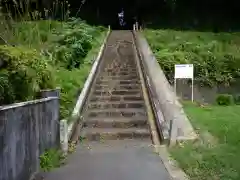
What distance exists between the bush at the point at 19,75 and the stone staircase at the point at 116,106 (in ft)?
6.92

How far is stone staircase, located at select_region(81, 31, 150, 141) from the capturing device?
1033 centimetres

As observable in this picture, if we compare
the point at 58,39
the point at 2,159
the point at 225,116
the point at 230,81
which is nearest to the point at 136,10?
the point at 230,81

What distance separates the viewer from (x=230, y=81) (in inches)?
835

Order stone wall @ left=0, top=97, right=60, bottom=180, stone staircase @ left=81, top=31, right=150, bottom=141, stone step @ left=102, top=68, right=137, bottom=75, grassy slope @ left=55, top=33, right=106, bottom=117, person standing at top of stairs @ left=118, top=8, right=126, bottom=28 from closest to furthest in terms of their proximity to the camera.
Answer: stone wall @ left=0, top=97, right=60, bottom=180 → stone staircase @ left=81, top=31, right=150, bottom=141 → grassy slope @ left=55, top=33, right=106, bottom=117 → stone step @ left=102, top=68, right=137, bottom=75 → person standing at top of stairs @ left=118, top=8, right=126, bottom=28

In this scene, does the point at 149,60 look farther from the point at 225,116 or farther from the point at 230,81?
the point at 225,116

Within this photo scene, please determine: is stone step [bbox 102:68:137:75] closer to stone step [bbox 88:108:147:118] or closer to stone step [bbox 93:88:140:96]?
stone step [bbox 93:88:140:96]

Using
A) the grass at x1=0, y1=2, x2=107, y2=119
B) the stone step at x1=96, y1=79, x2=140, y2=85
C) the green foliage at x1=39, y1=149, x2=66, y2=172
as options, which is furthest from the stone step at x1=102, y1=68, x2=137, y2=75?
the green foliage at x1=39, y1=149, x2=66, y2=172

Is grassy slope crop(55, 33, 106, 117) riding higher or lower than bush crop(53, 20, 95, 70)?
lower

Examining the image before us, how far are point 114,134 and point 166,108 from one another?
2.19 metres

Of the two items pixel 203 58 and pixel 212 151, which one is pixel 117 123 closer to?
pixel 212 151

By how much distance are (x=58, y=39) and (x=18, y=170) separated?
37.0 feet

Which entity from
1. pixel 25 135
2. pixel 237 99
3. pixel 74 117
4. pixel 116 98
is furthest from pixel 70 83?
pixel 237 99

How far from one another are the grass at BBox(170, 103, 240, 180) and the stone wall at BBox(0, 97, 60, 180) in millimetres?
2334

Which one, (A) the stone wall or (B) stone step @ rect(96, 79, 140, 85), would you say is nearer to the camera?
(A) the stone wall
